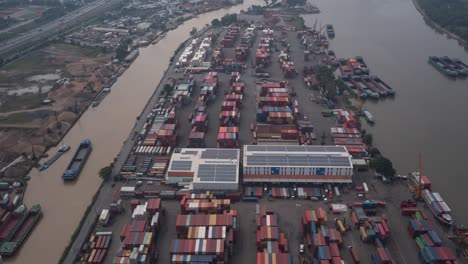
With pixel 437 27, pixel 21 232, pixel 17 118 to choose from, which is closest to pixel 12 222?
pixel 21 232

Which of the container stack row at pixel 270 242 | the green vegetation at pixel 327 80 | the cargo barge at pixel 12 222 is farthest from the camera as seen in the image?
the green vegetation at pixel 327 80

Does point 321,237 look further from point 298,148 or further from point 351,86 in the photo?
point 351,86

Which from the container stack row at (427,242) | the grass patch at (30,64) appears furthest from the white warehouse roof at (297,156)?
the grass patch at (30,64)

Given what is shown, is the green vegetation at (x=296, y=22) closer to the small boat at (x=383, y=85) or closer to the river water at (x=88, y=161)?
the small boat at (x=383, y=85)

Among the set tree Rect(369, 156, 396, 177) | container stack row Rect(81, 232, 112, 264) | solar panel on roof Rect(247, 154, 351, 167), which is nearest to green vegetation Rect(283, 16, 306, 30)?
tree Rect(369, 156, 396, 177)

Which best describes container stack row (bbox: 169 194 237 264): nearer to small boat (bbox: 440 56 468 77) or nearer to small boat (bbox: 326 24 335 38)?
small boat (bbox: 440 56 468 77)
